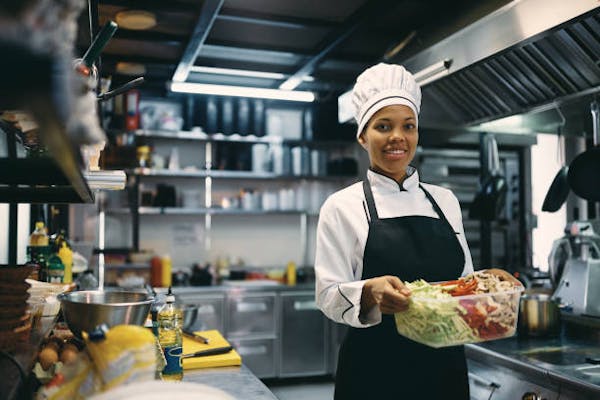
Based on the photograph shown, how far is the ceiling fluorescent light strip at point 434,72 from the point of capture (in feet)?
8.63

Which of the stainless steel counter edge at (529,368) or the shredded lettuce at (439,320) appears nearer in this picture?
the shredded lettuce at (439,320)

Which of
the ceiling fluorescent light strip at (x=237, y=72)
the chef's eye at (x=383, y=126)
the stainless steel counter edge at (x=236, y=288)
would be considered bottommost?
the stainless steel counter edge at (x=236, y=288)

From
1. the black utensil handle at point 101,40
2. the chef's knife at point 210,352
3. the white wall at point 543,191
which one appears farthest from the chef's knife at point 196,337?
the white wall at point 543,191

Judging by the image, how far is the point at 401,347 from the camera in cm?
187

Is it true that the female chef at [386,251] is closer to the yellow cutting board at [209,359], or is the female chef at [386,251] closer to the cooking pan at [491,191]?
the yellow cutting board at [209,359]

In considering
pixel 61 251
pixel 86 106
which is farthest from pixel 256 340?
pixel 86 106

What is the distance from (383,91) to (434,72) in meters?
0.90

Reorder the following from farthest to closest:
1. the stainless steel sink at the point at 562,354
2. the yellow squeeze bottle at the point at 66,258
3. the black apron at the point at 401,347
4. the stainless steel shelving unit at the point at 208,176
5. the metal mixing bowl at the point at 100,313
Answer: the stainless steel shelving unit at the point at 208,176 → the yellow squeeze bottle at the point at 66,258 → the stainless steel sink at the point at 562,354 → the black apron at the point at 401,347 → the metal mixing bowl at the point at 100,313

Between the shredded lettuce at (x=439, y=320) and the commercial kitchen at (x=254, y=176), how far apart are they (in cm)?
3

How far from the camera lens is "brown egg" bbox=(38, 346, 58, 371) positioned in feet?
4.30

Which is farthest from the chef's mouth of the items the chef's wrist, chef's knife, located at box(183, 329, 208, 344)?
chef's knife, located at box(183, 329, 208, 344)

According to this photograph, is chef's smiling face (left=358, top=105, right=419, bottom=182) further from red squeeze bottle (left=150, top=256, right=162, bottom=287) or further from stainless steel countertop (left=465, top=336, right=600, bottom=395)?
red squeeze bottle (left=150, top=256, right=162, bottom=287)

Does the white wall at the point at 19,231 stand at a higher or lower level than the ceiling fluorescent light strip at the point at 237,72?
lower

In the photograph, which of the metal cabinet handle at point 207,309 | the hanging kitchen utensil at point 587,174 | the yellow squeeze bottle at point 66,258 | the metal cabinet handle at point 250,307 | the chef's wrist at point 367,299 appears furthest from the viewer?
→ the metal cabinet handle at point 250,307
